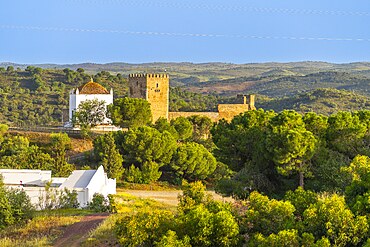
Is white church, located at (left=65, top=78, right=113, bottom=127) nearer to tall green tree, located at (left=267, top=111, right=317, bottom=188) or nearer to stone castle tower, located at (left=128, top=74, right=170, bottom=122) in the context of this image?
stone castle tower, located at (left=128, top=74, right=170, bottom=122)

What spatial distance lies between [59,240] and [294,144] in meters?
7.53

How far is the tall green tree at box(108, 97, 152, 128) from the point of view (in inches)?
1550

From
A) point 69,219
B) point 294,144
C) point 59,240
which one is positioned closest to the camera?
point 59,240

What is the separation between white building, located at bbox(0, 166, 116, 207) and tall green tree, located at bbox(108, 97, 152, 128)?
A: 1315cm

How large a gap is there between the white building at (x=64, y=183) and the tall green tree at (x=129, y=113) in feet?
43.1

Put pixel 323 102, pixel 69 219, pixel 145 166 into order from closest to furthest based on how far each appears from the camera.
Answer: pixel 69 219
pixel 145 166
pixel 323 102

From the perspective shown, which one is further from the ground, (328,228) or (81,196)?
(328,228)

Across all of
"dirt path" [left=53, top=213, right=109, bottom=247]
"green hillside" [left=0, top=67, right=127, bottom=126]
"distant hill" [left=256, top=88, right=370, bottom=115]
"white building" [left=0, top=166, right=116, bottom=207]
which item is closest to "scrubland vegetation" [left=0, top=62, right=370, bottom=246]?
"dirt path" [left=53, top=213, right=109, bottom=247]

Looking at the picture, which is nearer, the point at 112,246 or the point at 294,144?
the point at 112,246

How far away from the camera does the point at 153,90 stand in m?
45.8

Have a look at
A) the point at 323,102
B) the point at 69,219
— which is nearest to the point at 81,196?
the point at 69,219

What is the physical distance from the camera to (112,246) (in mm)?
13500

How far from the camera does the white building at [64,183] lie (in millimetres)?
22206

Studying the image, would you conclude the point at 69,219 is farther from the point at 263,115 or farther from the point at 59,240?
the point at 263,115
